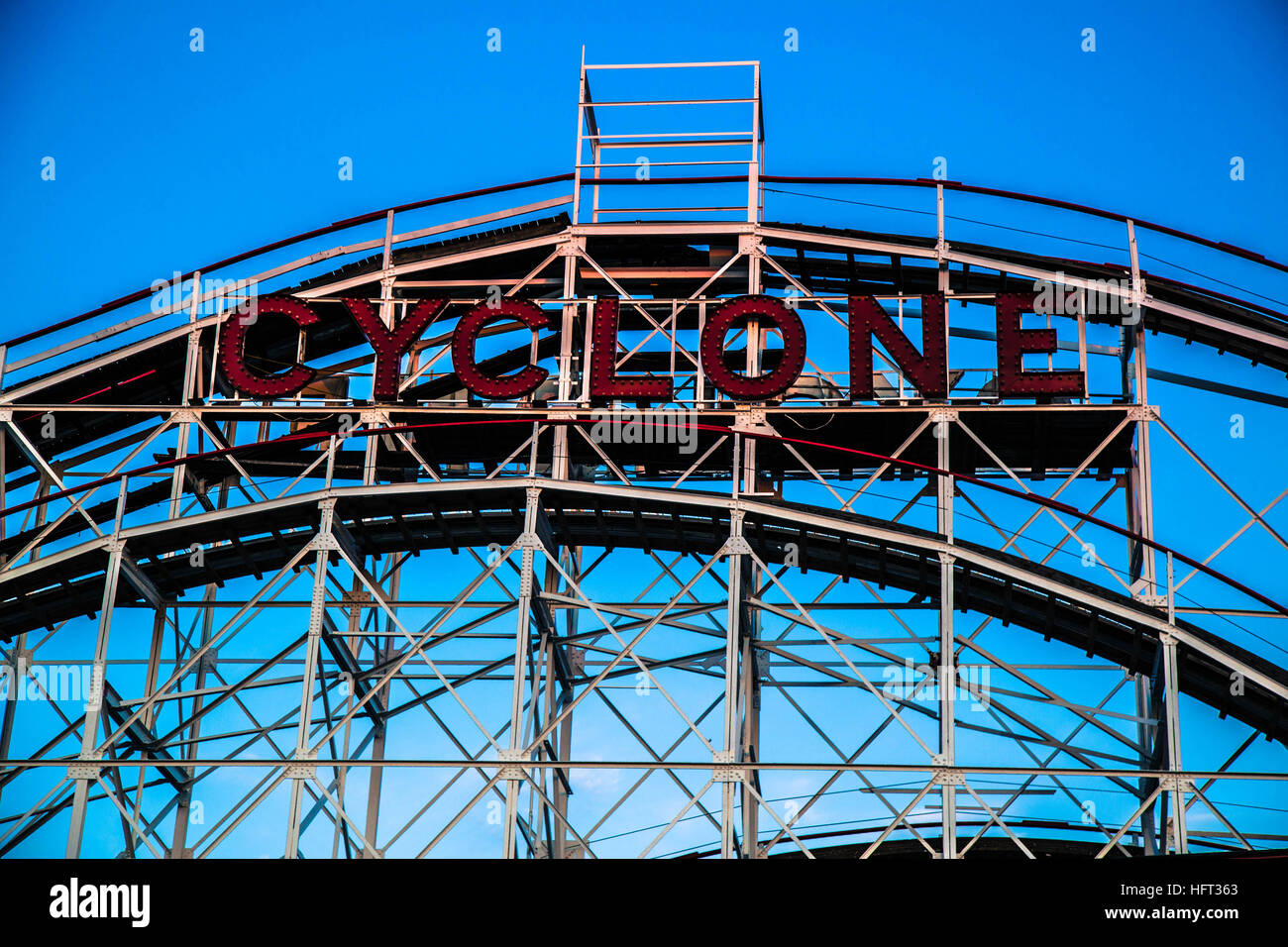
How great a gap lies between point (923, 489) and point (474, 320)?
8291 mm

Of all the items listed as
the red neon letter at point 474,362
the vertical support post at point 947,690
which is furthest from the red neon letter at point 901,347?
the red neon letter at point 474,362

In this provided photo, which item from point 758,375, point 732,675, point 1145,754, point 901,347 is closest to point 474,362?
point 758,375

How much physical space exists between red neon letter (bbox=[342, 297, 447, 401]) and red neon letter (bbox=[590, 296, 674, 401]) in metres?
2.93

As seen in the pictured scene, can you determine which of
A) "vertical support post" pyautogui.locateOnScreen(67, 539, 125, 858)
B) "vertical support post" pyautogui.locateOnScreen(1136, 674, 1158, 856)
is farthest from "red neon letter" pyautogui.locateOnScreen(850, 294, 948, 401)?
"vertical support post" pyautogui.locateOnScreen(67, 539, 125, 858)

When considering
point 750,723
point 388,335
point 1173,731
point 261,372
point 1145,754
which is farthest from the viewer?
point 261,372

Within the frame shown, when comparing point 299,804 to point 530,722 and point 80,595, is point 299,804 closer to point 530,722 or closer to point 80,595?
point 530,722

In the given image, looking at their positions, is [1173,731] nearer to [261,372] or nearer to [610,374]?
[610,374]

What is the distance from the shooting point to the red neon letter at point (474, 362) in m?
28.3

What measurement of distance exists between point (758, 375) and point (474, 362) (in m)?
A: 4.89

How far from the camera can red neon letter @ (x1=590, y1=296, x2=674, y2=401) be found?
27938mm

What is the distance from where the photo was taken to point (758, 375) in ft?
92.3

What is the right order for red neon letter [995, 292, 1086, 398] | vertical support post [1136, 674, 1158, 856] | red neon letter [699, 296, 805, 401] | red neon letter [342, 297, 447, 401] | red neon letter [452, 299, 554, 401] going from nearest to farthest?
vertical support post [1136, 674, 1158, 856] < red neon letter [995, 292, 1086, 398] < red neon letter [699, 296, 805, 401] < red neon letter [452, 299, 554, 401] < red neon letter [342, 297, 447, 401]

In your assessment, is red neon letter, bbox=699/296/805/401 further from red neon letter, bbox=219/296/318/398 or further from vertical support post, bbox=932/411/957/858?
red neon letter, bbox=219/296/318/398

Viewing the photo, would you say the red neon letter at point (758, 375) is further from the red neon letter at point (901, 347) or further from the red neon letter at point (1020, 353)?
the red neon letter at point (1020, 353)
